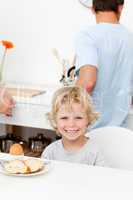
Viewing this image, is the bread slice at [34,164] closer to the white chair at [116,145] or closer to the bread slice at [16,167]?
the bread slice at [16,167]

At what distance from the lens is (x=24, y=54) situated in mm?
2949

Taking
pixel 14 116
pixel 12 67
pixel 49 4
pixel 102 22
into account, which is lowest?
pixel 14 116

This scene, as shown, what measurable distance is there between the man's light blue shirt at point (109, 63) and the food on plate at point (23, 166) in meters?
0.67

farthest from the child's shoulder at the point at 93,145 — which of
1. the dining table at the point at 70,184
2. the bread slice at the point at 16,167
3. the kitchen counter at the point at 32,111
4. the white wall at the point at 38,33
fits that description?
the white wall at the point at 38,33

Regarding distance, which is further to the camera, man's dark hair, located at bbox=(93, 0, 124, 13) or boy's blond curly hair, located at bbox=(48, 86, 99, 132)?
man's dark hair, located at bbox=(93, 0, 124, 13)

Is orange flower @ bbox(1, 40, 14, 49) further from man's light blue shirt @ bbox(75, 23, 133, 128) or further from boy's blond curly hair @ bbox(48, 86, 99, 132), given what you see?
boy's blond curly hair @ bbox(48, 86, 99, 132)

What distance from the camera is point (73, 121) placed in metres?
1.51

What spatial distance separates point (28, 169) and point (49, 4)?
1800mm

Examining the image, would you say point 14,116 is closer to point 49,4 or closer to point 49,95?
point 49,95

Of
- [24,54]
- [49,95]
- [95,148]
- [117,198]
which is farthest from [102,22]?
[24,54]

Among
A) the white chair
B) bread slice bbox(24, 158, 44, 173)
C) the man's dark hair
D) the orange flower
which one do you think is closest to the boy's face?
the white chair

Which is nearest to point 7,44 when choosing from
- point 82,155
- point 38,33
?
point 38,33

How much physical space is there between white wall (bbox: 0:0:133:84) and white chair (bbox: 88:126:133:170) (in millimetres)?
1297

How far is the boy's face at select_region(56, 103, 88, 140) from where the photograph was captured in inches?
59.4
